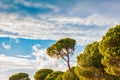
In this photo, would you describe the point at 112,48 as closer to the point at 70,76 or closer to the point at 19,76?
the point at 70,76

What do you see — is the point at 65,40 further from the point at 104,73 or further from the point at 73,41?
the point at 104,73

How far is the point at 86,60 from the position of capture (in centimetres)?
4800

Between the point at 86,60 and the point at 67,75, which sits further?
the point at 67,75

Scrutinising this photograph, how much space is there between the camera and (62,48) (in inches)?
2800

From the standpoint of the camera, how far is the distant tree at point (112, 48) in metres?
38.4

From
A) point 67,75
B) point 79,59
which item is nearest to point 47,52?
point 67,75

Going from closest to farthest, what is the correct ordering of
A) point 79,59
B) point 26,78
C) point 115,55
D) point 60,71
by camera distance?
point 115,55
point 79,59
point 60,71
point 26,78

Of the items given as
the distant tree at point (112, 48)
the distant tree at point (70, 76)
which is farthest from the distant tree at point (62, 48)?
the distant tree at point (112, 48)

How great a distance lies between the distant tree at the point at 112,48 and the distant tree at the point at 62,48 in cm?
2950

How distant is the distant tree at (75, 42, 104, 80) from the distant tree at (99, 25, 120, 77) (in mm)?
6264

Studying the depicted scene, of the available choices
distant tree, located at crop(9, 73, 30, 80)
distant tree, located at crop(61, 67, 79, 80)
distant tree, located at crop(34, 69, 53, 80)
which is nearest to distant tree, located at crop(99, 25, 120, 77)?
distant tree, located at crop(61, 67, 79, 80)

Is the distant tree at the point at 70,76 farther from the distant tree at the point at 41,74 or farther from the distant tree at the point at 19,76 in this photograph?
the distant tree at the point at 19,76

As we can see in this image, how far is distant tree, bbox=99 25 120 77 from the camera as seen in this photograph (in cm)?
3840

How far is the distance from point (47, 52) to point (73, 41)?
5.98 m
